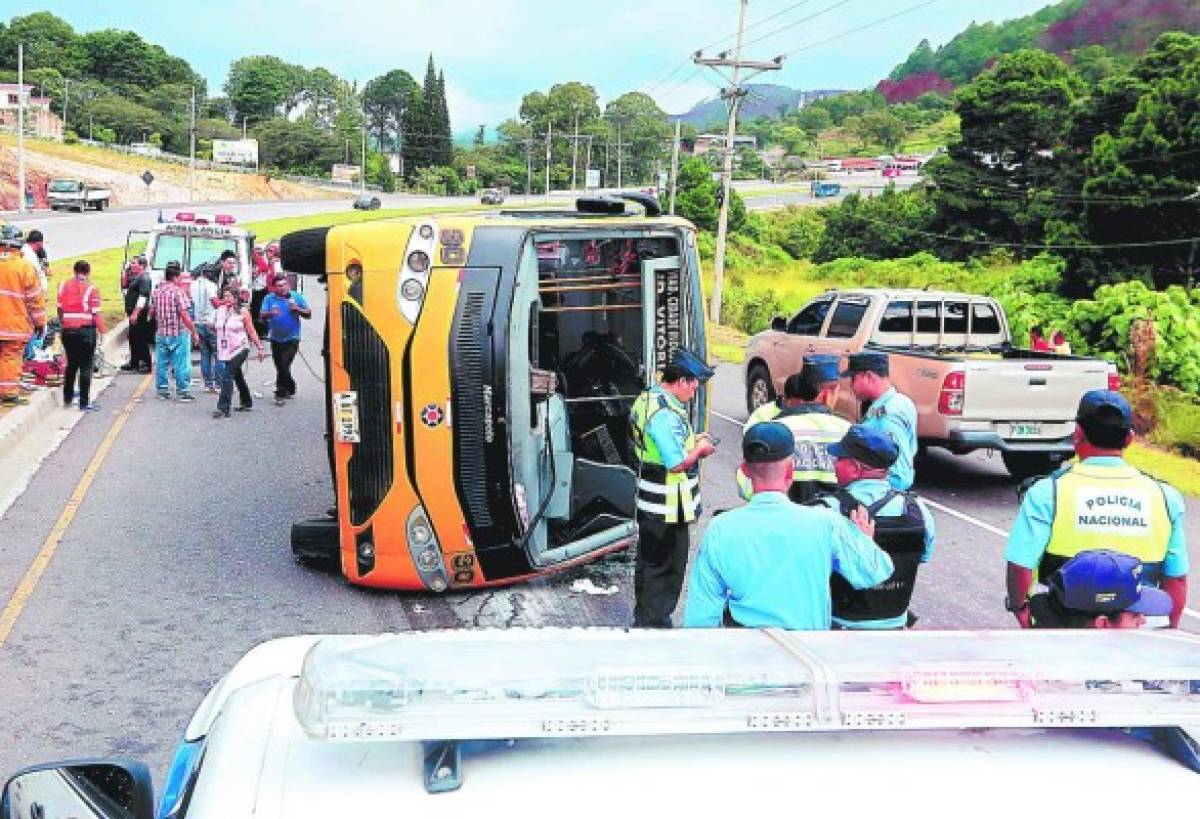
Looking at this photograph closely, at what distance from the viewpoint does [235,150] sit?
339ft

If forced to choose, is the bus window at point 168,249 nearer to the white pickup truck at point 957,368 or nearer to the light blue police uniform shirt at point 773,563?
the white pickup truck at point 957,368

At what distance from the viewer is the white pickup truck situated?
10.9 m

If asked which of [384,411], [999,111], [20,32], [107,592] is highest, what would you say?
[20,32]

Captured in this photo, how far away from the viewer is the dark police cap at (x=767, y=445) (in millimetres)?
4047

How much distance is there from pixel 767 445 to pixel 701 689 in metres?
2.24

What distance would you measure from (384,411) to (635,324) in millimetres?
3182

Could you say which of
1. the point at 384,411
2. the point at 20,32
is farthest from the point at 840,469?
the point at 20,32

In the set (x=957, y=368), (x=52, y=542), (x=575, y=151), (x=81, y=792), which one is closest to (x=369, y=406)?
(x=52, y=542)

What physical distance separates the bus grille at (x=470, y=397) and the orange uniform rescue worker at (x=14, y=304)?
7.59 m

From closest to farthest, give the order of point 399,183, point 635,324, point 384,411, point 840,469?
point 840,469 < point 384,411 < point 635,324 < point 399,183

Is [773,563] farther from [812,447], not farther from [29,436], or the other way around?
[29,436]

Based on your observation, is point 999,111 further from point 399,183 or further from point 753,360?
point 399,183

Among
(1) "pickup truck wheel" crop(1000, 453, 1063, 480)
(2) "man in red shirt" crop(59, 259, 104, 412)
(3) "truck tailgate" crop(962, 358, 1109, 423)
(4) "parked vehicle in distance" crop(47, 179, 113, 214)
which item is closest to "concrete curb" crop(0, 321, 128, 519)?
(2) "man in red shirt" crop(59, 259, 104, 412)

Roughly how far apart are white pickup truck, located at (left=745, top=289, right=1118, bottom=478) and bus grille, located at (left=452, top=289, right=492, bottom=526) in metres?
5.33
